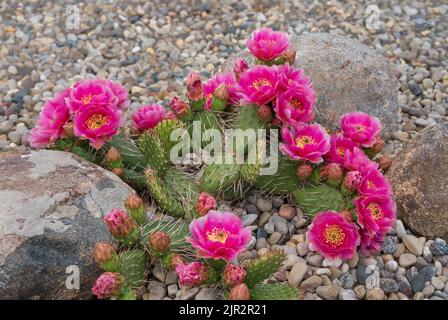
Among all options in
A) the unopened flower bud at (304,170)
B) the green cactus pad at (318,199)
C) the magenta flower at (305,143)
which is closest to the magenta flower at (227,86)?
the magenta flower at (305,143)

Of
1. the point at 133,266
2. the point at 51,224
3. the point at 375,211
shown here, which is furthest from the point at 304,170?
the point at 51,224

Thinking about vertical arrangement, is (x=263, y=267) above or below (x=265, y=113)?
below

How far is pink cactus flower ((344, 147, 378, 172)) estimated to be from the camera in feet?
9.07

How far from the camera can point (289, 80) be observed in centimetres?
277

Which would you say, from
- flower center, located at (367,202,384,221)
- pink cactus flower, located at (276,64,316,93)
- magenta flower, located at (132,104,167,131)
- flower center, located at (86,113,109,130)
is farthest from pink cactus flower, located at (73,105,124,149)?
flower center, located at (367,202,384,221)

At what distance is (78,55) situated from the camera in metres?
4.61

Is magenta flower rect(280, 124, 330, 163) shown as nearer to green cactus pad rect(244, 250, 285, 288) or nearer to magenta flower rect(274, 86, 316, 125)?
magenta flower rect(274, 86, 316, 125)

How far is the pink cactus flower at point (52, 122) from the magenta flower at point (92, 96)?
0.19 ft

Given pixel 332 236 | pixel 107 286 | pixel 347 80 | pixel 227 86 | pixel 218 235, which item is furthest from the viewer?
pixel 347 80

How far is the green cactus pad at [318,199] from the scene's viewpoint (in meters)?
2.74

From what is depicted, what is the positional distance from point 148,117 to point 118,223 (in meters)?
0.86

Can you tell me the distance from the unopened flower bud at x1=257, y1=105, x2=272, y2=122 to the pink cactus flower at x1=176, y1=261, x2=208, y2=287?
75 cm

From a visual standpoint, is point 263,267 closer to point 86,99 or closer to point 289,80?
point 289,80

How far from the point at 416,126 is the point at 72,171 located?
2105 millimetres
